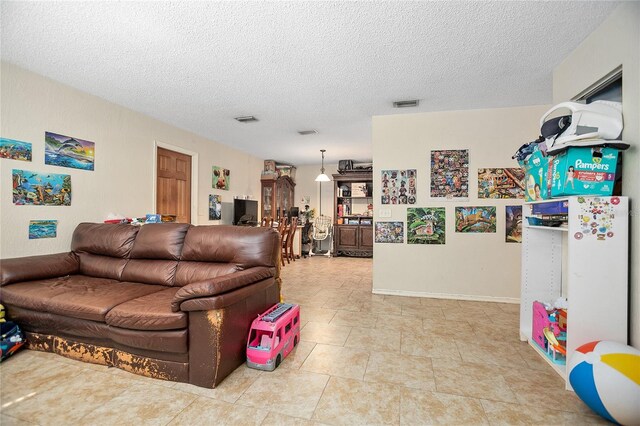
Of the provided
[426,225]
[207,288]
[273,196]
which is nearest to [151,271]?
[207,288]

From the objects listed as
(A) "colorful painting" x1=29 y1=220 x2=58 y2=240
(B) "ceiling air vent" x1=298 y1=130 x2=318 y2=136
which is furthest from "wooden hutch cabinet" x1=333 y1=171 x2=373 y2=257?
(A) "colorful painting" x1=29 y1=220 x2=58 y2=240

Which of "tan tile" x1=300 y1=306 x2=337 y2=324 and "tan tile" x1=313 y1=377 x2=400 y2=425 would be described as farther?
"tan tile" x1=300 y1=306 x2=337 y2=324

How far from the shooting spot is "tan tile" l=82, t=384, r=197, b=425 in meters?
1.44

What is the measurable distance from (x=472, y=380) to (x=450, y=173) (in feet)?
8.38

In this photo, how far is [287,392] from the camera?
168cm

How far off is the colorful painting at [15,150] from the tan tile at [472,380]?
13.3ft

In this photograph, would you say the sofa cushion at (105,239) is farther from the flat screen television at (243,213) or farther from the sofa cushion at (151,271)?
the flat screen television at (243,213)

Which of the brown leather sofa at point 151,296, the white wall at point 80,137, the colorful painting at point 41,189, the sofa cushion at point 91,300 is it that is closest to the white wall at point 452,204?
the brown leather sofa at point 151,296

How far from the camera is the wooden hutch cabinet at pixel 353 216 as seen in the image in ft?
22.7

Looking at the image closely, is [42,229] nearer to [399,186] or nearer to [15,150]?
[15,150]

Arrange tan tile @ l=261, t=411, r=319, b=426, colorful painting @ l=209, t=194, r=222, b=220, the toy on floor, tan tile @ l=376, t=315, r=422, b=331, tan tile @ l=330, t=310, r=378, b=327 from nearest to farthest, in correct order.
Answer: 1. tan tile @ l=261, t=411, r=319, b=426
2. the toy on floor
3. tan tile @ l=376, t=315, r=422, b=331
4. tan tile @ l=330, t=310, r=378, b=327
5. colorful painting @ l=209, t=194, r=222, b=220

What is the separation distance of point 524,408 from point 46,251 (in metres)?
4.26

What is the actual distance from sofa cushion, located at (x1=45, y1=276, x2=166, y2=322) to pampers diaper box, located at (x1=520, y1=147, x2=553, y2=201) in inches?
127

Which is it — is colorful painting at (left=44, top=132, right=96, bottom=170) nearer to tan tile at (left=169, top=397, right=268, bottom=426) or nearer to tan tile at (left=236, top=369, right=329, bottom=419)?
tan tile at (left=169, top=397, right=268, bottom=426)
